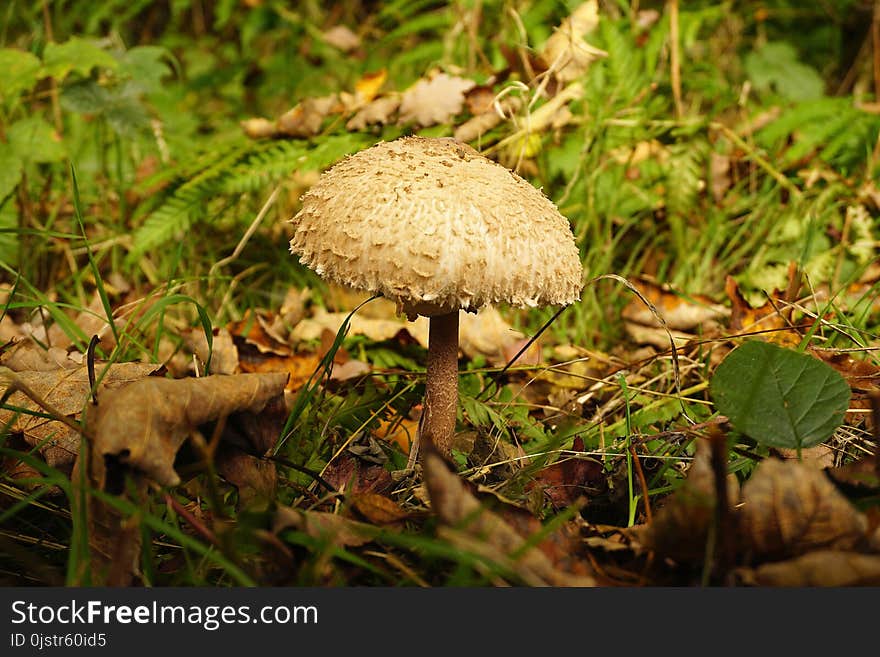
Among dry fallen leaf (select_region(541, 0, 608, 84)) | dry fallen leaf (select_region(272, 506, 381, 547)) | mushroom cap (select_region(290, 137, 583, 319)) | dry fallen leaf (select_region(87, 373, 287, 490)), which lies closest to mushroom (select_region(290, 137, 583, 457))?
mushroom cap (select_region(290, 137, 583, 319))

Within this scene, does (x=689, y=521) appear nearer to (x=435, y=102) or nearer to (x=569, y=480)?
(x=569, y=480)

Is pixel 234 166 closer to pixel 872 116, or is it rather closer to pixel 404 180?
pixel 404 180

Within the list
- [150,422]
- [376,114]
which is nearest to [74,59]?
[376,114]

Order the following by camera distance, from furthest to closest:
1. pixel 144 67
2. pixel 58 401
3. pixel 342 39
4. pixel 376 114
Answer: pixel 342 39 → pixel 144 67 → pixel 376 114 → pixel 58 401

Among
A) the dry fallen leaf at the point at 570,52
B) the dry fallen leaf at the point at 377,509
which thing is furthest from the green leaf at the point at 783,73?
the dry fallen leaf at the point at 377,509

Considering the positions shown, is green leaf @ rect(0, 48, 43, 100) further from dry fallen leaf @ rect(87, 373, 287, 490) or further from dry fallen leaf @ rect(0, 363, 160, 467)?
dry fallen leaf @ rect(87, 373, 287, 490)

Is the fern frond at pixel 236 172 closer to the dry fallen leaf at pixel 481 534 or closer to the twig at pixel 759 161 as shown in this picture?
the twig at pixel 759 161
